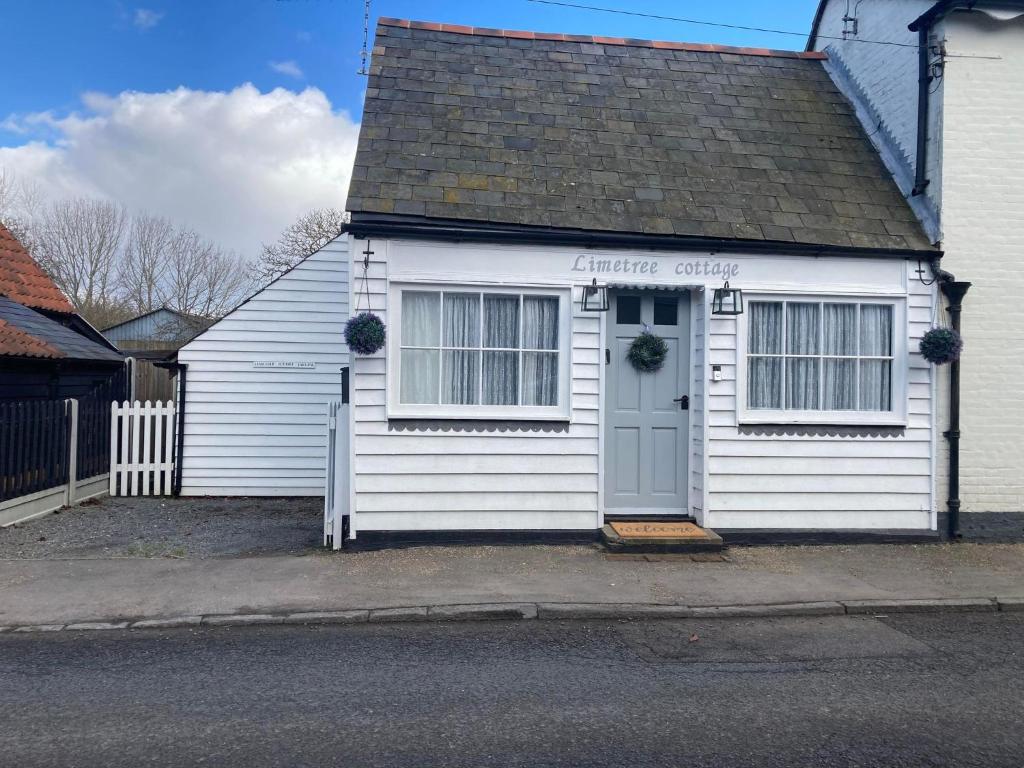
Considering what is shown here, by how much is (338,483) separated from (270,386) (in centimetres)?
403

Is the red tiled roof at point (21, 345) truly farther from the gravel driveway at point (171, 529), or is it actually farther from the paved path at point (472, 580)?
the paved path at point (472, 580)

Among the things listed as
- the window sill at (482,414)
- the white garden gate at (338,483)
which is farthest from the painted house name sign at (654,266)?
the white garden gate at (338,483)

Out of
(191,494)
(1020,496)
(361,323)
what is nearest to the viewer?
(361,323)

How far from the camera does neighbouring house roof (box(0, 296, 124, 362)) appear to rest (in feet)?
31.7

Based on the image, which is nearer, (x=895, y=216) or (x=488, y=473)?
(x=488, y=473)

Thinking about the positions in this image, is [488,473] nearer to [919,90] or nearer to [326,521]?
[326,521]

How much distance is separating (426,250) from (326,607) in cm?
369

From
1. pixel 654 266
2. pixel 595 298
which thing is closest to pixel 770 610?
pixel 595 298

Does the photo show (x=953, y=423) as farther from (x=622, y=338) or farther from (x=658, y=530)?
(x=622, y=338)

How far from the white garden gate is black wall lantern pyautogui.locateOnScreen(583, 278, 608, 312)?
106 inches

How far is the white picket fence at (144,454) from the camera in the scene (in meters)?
11.4

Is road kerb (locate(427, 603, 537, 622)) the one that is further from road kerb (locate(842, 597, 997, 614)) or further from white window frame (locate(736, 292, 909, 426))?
white window frame (locate(736, 292, 909, 426))

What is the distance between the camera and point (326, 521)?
7.91m

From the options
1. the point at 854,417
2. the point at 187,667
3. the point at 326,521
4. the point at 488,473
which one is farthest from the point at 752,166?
the point at 187,667
